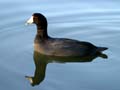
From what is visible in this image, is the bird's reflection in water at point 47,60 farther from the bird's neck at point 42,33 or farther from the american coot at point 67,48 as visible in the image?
the bird's neck at point 42,33

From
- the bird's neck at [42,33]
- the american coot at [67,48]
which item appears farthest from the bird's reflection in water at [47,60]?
the bird's neck at [42,33]

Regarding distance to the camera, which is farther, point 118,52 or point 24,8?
point 24,8

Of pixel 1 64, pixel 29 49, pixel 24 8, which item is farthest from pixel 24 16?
pixel 1 64

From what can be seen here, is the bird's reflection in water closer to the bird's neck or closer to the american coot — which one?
the american coot

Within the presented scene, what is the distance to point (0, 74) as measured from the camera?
910 cm

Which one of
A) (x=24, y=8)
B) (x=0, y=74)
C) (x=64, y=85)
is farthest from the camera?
(x=24, y=8)

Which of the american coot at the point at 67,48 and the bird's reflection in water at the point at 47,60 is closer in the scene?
the bird's reflection in water at the point at 47,60

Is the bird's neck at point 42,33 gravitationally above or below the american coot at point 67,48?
above

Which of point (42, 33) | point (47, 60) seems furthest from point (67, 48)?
point (42, 33)

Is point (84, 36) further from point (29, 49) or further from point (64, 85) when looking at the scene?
point (64, 85)

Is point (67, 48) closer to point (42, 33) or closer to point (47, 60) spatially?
point (47, 60)

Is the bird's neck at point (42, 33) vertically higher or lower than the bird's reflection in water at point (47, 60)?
higher

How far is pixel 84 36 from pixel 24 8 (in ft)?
7.84

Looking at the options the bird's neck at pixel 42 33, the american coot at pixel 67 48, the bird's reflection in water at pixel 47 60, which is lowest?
the bird's reflection in water at pixel 47 60
